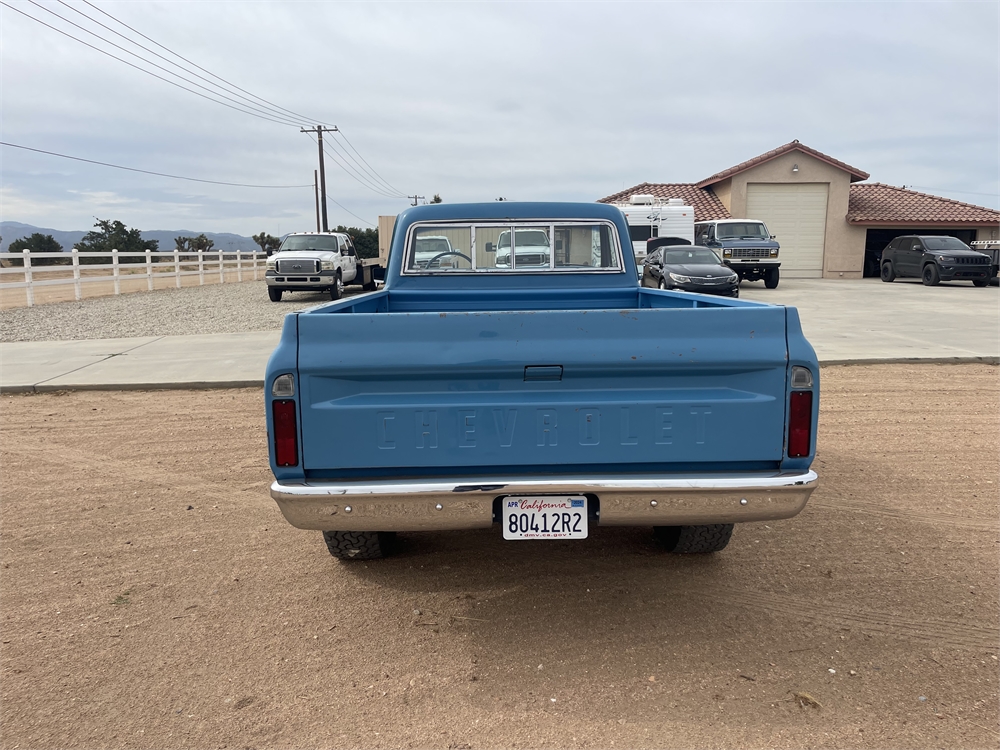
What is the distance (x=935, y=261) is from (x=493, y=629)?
944 inches

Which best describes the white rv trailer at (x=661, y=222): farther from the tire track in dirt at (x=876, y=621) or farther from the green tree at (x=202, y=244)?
the green tree at (x=202, y=244)

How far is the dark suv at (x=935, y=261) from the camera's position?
2156 cm

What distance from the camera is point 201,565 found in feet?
12.2

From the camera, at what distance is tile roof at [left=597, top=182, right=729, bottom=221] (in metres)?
29.4

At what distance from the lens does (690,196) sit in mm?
31484

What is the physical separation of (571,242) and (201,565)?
10.0ft

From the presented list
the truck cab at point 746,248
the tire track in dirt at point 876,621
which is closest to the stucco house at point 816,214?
the truck cab at point 746,248

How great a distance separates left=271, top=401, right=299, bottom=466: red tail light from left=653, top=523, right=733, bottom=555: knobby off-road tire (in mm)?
1994

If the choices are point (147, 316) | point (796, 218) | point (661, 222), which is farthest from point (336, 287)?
point (796, 218)

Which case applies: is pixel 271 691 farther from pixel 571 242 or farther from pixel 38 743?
pixel 571 242

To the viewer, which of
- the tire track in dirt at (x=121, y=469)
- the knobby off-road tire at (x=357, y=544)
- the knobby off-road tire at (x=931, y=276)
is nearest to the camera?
the knobby off-road tire at (x=357, y=544)

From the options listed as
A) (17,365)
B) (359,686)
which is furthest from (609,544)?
(17,365)

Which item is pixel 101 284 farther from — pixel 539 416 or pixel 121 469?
pixel 539 416

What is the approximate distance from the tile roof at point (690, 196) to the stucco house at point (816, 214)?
0.16 metres
